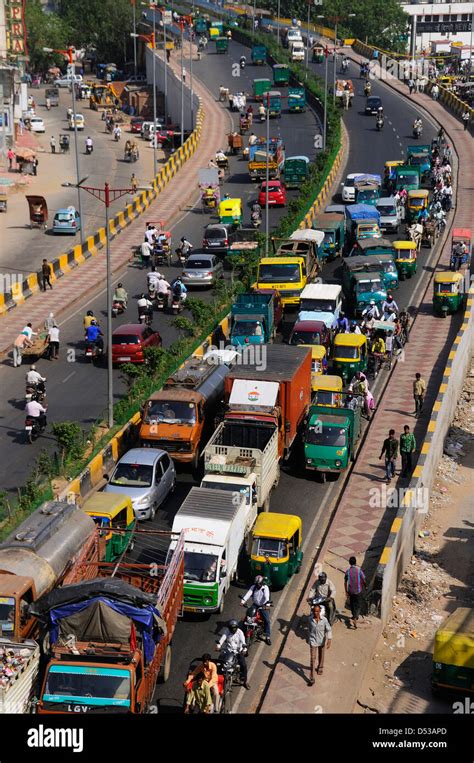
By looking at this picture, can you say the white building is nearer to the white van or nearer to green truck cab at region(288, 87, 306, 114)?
the white van

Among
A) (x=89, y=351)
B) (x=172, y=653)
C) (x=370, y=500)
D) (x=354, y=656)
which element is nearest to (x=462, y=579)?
(x=370, y=500)

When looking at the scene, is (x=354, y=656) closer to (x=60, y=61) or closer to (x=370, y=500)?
(x=370, y=500)

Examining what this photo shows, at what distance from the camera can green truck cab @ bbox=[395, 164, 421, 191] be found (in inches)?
2601

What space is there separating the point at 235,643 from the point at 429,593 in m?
8.50

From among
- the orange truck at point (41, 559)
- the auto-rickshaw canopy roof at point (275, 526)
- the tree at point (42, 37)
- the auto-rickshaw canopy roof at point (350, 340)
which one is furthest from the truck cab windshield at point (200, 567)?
the tree at point (42, 37)

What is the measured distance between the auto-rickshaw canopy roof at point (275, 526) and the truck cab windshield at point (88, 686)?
718 centimetres

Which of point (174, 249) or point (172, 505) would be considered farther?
point (174, 249)

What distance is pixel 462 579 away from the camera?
32.3 m

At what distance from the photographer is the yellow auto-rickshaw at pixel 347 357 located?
135 feet

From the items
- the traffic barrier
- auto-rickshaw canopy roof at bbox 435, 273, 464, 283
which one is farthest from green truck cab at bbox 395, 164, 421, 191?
the traffic barrier

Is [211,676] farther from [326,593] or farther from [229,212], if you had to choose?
[229,212]

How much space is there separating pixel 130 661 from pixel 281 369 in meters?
14.2

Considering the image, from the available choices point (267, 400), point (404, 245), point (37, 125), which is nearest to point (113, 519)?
point (267, 400)

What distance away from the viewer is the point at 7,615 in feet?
78.0
